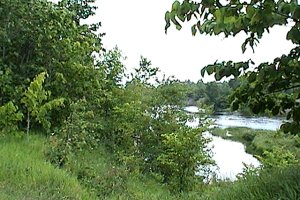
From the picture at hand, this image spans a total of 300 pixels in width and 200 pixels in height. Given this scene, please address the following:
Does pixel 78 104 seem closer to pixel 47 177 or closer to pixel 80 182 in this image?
pixel 80 182

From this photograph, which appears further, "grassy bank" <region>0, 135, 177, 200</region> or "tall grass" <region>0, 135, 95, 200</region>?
"grassy bank" <region>0, 135, 177, 200</region>

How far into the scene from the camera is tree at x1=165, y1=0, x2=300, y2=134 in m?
2.51

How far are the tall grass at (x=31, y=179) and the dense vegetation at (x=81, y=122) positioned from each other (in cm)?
2

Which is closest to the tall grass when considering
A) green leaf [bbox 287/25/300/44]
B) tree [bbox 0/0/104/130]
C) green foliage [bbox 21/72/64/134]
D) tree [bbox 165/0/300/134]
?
green foliage [bbox 21/72/64/134]

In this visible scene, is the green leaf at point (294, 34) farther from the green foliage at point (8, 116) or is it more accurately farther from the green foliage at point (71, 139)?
the green foliage at point (8, 116)

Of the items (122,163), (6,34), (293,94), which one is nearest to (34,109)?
(6,34)

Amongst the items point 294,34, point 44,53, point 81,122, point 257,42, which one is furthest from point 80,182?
point 294,34

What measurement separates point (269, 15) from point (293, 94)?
1.19m

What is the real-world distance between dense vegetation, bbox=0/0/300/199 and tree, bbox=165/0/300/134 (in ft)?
12.2

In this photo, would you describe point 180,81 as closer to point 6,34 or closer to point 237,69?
point 6,34

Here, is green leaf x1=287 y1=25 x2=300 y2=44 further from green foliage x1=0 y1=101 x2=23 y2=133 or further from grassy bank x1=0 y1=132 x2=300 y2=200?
green foliage x1=0 y1=101 x2=23 y2=133

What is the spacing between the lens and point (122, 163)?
13.2 meters

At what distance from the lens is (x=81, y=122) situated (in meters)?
11.0

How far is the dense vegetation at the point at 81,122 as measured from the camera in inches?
335
